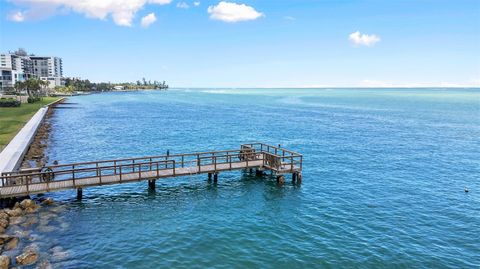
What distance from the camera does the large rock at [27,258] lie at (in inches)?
681

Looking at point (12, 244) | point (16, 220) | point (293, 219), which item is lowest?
point (293, 219)

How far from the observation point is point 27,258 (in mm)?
17484

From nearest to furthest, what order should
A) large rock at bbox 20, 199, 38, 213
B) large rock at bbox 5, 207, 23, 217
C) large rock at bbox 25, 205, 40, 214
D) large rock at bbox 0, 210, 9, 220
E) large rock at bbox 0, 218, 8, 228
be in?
large rock at bbox 0, 218, 8, 228
large rock at bbox 0, 210, 9, 220
large rock at bbox 5, 207, 23, 217
large rock at bbox 25, 205, 40, 214
large rock at bbox 20, 199, 38, 213

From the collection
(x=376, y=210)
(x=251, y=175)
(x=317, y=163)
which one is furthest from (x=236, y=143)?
(x=376, y=210)

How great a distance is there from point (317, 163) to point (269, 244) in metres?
22.7

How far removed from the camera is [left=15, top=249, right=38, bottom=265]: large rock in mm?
17297

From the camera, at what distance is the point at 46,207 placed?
24.8 metres

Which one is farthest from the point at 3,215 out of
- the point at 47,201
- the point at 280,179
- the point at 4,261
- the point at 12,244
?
the point at 280,179

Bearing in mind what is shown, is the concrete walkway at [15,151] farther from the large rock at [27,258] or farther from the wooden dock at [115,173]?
the large rock at [27,258]

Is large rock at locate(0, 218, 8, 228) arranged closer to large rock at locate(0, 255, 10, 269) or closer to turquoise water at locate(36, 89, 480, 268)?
turquoise water at locate(36, 89, 480, 268)

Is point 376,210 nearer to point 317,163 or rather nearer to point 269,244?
point 269,244

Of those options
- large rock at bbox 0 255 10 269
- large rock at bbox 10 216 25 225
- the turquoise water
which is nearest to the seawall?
the turquoise water

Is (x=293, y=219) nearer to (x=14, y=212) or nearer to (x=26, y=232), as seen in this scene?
(x=26, y=232)

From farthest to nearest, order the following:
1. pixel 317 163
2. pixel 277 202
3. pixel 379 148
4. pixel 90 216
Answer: pixel 379 148, pixel 317 163, pixel 277 202, pixel 90 216
